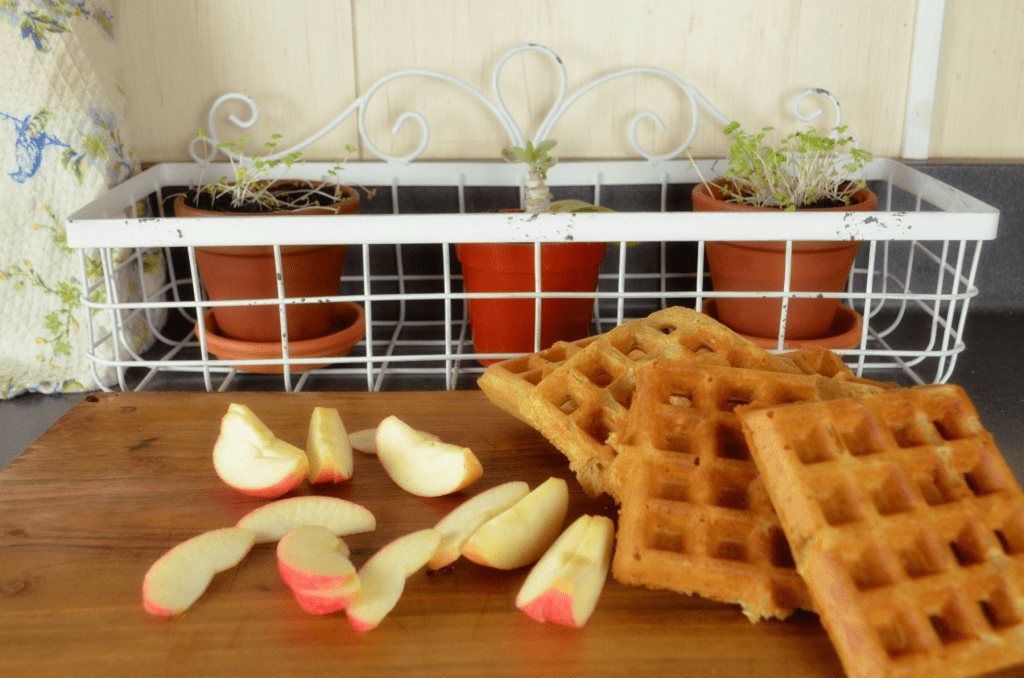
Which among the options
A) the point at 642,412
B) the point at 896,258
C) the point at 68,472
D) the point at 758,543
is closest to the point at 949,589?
the point at 758,543

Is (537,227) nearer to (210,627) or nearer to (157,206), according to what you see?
(210,627)

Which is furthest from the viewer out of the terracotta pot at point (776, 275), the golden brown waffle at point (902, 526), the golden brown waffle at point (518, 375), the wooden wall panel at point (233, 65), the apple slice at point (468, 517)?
the wooden wall panel at point (233, 65)

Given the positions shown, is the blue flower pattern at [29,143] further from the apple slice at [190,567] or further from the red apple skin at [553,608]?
the red apple skin at [553,608]

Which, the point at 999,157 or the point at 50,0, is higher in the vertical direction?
the point at 50,0

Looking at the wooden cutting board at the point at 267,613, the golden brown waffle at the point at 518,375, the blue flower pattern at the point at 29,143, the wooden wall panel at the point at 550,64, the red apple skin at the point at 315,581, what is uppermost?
the wooden wall panel at the point at 550,64

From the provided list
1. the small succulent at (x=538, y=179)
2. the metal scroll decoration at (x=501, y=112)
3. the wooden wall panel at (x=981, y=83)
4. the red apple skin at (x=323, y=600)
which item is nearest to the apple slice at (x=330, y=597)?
the red apple skin at (x=323, y=600)

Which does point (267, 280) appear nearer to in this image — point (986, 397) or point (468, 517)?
point (468, 517)

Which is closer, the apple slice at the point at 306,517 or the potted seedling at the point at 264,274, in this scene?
the apple slice at the point at 306,517
